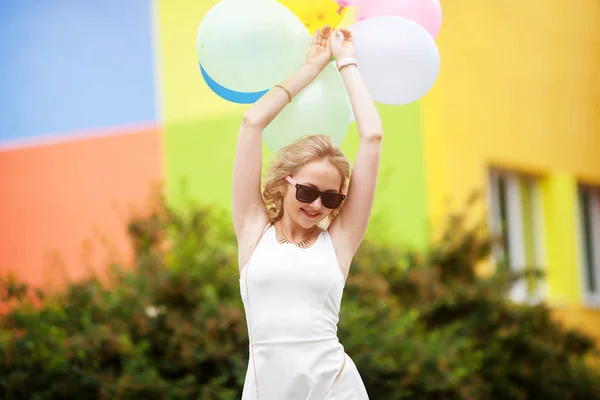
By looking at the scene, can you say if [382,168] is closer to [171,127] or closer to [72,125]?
[171,127]

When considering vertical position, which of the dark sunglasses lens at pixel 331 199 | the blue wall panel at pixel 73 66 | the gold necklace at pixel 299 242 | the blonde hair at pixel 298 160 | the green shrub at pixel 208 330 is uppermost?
the blue wall panel at pixel 73 66

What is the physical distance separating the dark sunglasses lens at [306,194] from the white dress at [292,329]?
0.47ft

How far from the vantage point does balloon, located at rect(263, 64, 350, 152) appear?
2.70 metres

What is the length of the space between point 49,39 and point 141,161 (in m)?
1.60

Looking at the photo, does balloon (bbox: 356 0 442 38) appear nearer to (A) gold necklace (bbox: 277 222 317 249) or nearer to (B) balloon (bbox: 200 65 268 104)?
(B) balloon (bbox: 200 65 268 104)

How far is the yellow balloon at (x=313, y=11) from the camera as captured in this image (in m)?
2.93

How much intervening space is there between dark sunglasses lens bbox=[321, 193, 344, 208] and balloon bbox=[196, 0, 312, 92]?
0.47 m

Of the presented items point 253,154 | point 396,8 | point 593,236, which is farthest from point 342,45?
point 593,236

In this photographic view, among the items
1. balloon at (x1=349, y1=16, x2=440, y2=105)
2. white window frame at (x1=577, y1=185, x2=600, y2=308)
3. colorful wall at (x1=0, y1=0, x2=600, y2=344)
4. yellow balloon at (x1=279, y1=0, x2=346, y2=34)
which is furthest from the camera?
white window frame at (x1=577, y1=185, x2=600, y2=308)

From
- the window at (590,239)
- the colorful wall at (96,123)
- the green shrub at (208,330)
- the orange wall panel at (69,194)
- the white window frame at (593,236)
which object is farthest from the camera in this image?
the window at (590,239)

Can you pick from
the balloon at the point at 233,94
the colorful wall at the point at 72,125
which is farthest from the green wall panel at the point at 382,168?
the balloon at the point at 233,94

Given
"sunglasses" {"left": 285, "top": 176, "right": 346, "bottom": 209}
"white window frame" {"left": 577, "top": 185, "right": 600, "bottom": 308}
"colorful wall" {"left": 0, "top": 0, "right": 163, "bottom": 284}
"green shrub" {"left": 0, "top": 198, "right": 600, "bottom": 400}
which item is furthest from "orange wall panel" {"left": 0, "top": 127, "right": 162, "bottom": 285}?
"sunglasses" {"left": 285, "top": 176, "right": 346, "bottom": 209}

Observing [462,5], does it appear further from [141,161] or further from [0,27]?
[0,27]

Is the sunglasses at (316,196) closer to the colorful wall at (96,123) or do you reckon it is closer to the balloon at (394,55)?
Answer: the balloon at (394,55)
